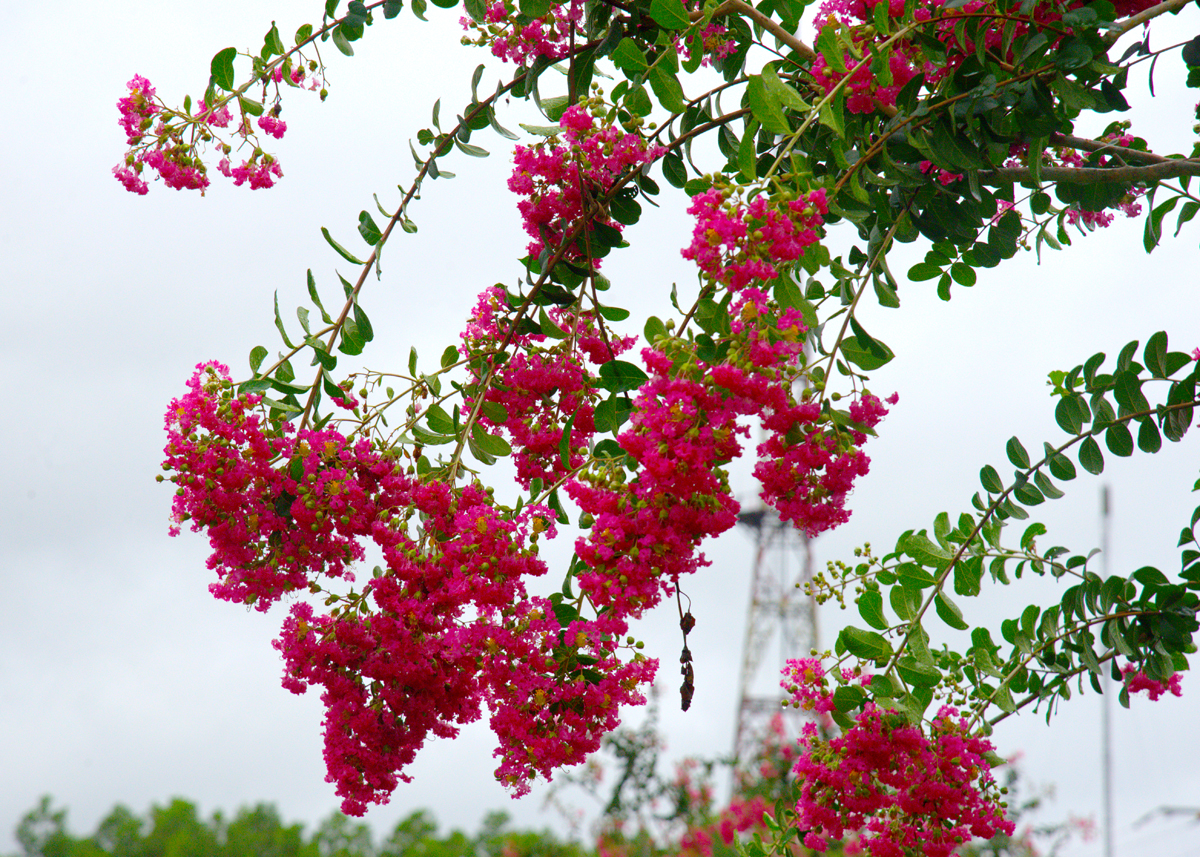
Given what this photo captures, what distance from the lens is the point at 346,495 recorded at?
2086mm

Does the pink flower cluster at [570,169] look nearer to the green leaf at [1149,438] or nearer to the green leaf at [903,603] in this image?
the green leaf at [903,603]

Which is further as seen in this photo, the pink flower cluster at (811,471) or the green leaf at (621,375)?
the green leaf at (621,375)

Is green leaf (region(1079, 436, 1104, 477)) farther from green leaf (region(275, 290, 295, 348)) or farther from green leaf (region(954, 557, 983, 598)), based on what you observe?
green leaf (region(275, 290, 295, 348))

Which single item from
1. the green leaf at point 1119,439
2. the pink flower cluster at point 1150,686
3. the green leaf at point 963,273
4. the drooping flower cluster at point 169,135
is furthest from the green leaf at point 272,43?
the pink flower cluster at point 1150,686

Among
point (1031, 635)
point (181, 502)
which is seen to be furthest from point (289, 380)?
point (1031, 635)

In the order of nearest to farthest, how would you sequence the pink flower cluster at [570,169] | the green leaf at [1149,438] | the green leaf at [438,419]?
the pink flower cluster at [570,169], the green leaf at [438,419], the green leaf at [1149,438]

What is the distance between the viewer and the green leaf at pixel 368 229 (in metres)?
2.47

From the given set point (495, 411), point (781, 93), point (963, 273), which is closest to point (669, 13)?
point (781, 93)

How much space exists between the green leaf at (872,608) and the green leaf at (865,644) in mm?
40

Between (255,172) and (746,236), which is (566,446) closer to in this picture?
(746,236)

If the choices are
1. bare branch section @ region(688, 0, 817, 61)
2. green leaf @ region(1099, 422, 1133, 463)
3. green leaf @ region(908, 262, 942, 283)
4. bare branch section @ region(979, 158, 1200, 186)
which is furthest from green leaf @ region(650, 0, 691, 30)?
green leaf @ region(1099, 422, 1133, 463)

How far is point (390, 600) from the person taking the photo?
1.96 metres

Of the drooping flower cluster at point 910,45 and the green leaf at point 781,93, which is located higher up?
the drooping flower cluster at point 910,45

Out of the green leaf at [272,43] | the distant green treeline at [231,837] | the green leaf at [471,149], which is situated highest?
the green leaf at [272,43]
